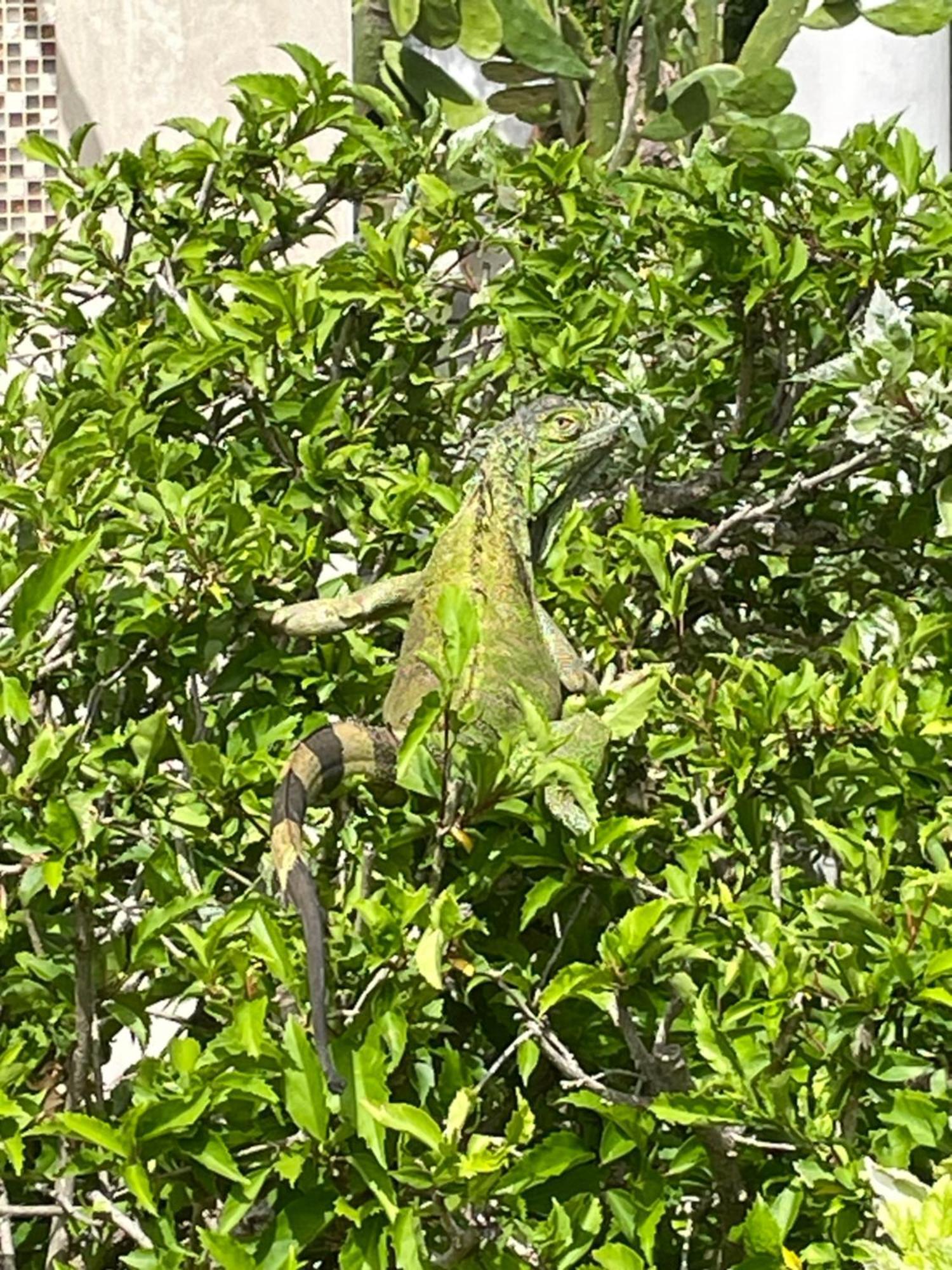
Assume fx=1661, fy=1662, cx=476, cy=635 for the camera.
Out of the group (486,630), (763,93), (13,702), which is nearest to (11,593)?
(13,702)

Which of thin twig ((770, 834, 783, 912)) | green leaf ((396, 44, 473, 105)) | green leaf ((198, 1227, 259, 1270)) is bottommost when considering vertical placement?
green leaf ((198, 1227, 259, 1270))

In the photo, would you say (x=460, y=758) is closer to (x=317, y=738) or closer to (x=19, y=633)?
(x=317, y=738)

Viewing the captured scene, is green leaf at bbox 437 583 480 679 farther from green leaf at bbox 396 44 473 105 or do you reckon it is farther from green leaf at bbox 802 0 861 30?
green leaf at bbox 802 0 861 30

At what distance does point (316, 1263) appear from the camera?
1.67 m

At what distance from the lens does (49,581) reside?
5.13 feet

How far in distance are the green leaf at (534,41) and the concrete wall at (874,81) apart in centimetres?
186

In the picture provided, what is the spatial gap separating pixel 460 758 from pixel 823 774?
1.44ft

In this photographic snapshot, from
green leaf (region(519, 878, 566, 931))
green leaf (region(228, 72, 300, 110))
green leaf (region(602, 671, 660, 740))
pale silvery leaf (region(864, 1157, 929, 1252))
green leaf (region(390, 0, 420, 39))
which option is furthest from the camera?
green leaf (region(390, 0, 420, 39))

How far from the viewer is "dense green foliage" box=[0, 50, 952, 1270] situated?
4.68ft

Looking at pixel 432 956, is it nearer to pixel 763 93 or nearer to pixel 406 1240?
pixel 406 1240

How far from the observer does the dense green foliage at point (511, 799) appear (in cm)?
143

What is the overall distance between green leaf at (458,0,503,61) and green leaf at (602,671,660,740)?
16.4ft

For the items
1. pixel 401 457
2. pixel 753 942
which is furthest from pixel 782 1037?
pixel 401 457

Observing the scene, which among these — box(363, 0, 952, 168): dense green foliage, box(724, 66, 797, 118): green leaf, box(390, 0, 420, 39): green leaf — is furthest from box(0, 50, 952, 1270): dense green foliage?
box(390, 0, 420, 39): green leaf
